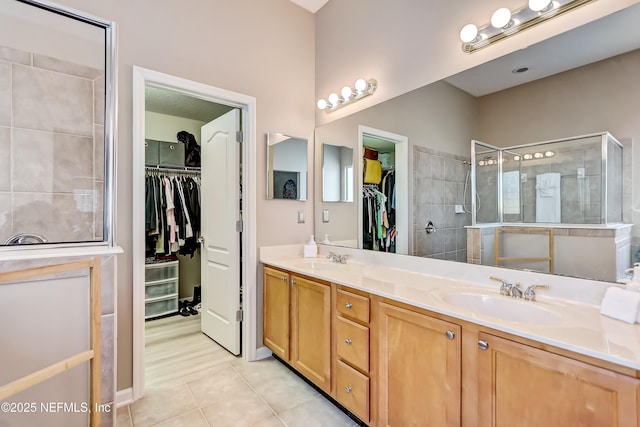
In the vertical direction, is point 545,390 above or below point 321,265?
below

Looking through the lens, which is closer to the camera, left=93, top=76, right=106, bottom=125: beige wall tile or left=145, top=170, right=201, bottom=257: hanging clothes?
left=93, top=76, right=106, bottom=125: beige wall tile

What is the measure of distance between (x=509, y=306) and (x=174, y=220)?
11.6 ft

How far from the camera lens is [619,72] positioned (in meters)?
1.29

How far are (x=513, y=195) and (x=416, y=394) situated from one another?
1107 mm

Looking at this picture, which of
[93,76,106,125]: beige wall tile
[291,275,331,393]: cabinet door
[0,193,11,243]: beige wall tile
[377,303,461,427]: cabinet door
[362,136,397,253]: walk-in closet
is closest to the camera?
[377,303,461,427]: cabinet door

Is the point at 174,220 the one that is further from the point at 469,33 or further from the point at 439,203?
the point at 469,33

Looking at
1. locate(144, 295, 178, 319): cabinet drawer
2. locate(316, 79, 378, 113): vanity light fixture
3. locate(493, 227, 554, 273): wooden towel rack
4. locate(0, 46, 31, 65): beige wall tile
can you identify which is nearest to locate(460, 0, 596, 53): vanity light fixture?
locate(316, 79, 378, 113): vanity light fixture

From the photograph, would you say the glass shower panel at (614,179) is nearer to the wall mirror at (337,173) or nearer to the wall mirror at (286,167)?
the wall mirror at (337,173)

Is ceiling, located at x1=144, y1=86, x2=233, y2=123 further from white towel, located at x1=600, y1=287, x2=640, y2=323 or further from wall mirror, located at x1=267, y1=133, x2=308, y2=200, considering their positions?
white towel, located at x1=600, y1=287, x2=640, y2=323

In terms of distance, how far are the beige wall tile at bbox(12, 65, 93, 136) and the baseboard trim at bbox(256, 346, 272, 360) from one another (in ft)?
6.41

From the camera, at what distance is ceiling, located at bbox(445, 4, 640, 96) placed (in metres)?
1.27

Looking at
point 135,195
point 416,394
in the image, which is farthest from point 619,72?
point 135,195

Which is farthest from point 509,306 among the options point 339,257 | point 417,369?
point 339,257

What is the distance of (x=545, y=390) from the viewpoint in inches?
38.8
